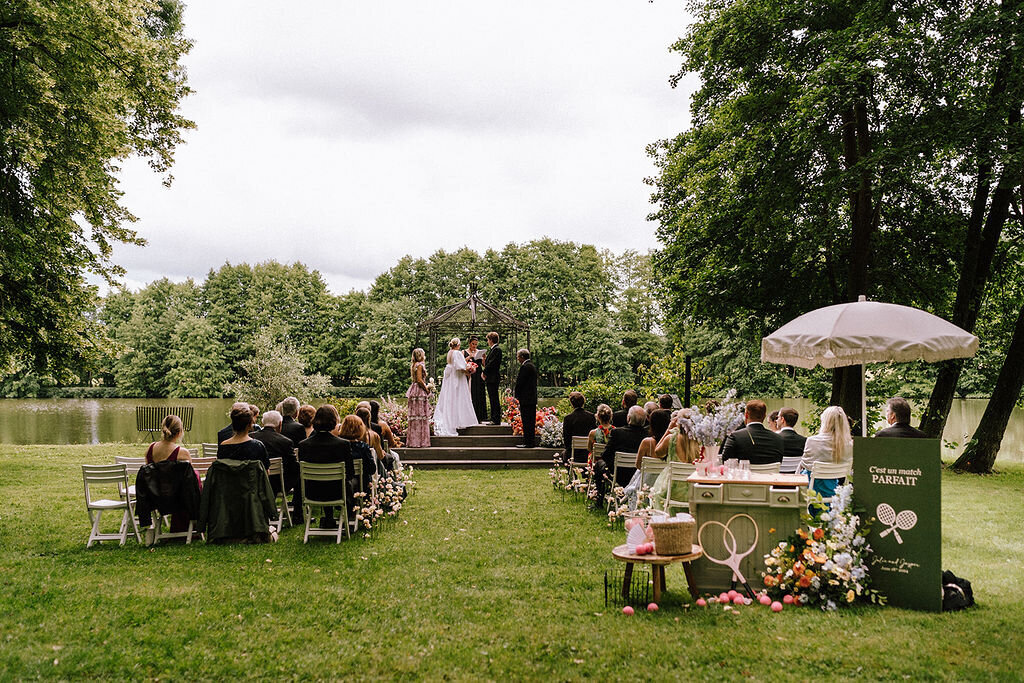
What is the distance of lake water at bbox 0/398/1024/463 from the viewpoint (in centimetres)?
2342

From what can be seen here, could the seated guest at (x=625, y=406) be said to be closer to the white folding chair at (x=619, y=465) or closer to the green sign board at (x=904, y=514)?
the white folding chair at (x=619, y=465)

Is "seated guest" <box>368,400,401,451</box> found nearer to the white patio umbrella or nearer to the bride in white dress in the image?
the bride in white dress

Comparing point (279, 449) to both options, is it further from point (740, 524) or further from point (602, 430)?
point (740, 524)

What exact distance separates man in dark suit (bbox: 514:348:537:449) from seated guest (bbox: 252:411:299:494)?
5.42 m

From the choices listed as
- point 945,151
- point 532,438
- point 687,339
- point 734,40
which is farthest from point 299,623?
point 687,339

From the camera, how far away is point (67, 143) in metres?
13.2

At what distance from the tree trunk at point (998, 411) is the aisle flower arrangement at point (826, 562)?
10693 millimetres

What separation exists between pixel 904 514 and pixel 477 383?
12399mm

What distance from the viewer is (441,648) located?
471cm

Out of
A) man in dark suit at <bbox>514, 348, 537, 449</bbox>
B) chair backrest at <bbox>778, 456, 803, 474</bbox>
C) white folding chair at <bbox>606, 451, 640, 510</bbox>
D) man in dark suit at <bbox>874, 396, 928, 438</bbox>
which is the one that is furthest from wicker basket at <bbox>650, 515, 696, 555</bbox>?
man in dark suit at <bbox>514, 348, 537, 449</bbox>

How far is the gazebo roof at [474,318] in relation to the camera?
60.1ft

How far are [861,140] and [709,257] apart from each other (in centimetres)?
371

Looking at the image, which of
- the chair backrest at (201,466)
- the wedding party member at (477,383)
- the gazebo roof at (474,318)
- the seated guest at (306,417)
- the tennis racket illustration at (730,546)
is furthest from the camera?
the gazebo roof at (474,318)

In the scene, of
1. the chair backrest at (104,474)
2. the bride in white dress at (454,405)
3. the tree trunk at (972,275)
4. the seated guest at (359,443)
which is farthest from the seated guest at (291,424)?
the tree trunk at (972,275)
